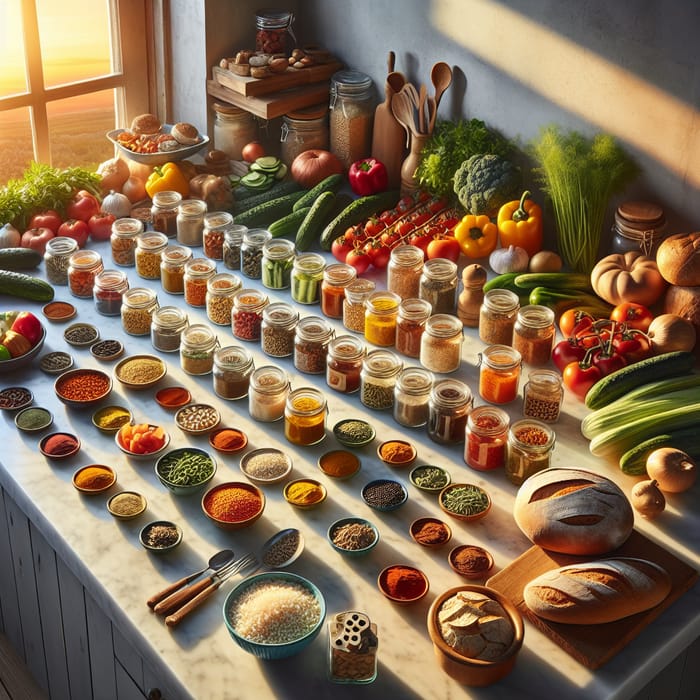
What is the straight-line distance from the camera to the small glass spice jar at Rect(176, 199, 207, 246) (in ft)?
11.9

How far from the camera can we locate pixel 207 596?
85.0 inches

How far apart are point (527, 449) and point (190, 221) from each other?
5.64 ft

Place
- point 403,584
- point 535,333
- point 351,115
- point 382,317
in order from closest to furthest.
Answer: point 403,584 < point 535,333 < point 382,317 < point 351,115

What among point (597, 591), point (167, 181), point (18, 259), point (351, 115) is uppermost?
point (351, 115)

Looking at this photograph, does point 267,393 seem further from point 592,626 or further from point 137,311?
point 592,626

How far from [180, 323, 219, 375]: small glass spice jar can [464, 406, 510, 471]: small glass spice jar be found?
834 millimetres

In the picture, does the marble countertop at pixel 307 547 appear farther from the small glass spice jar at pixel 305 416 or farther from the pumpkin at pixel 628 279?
the pumpkin at pixel 628 279

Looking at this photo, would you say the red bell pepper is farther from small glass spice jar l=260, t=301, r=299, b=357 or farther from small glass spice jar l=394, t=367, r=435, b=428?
small glass spice jar l=394, t=367, r=435, b=428

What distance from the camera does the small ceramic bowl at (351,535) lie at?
2266 millimetres

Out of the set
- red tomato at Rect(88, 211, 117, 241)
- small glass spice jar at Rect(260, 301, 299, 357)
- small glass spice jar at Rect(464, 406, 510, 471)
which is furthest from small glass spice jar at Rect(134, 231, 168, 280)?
small glass spice jar at Rect(464, 406, 510, 471)

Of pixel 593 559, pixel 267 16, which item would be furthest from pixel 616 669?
pixel 267 16

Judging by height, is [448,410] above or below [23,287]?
above

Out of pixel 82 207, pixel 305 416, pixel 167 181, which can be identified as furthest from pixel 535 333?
pixel 82 207

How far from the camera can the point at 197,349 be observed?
115 inches
